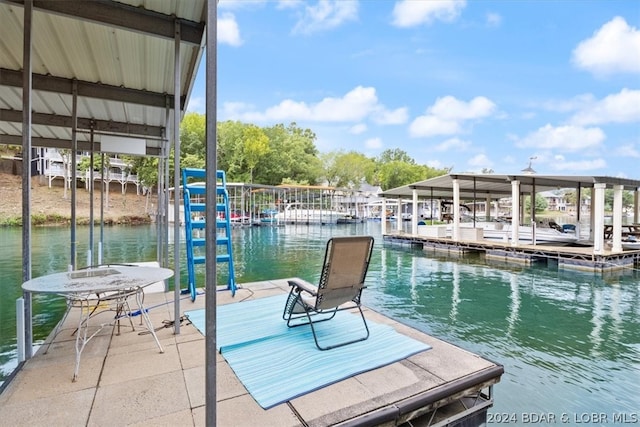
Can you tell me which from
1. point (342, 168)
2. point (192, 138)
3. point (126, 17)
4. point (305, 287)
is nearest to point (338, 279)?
point (305, 287)

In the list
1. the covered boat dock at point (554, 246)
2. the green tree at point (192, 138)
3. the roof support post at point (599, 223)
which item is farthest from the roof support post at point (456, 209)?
the green tree at point (192, 138)

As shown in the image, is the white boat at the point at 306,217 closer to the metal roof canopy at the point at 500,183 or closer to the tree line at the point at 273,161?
the tree line at the point at 273,161

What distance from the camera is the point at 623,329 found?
557 cm

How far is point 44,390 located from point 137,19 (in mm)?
2947

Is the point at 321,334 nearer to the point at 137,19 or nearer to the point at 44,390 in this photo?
the point at 44,390

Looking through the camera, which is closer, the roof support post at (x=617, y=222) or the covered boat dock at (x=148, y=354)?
the covered boat dock at (x=148, y=354)

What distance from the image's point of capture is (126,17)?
2846mm

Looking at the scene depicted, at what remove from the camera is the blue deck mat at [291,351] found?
2.19 m

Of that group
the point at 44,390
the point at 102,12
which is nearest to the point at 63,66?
the point at 102,12

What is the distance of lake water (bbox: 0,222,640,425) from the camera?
3477 millimetres

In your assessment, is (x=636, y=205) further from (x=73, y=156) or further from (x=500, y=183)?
(x=73, y=156)

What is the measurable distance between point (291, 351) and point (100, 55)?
3668 mm

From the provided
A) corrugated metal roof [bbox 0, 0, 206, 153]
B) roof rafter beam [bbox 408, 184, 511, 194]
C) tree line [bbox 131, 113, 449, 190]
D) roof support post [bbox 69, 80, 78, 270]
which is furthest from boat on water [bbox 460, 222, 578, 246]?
tree line [bbox 131, 113, 449, 190]

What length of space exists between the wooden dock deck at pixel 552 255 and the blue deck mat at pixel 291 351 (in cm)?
1083
